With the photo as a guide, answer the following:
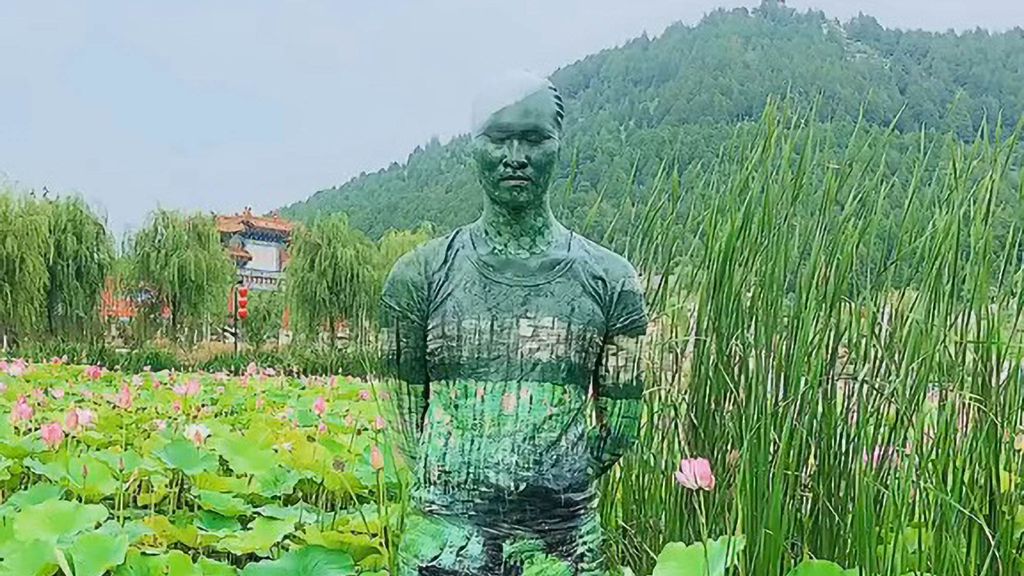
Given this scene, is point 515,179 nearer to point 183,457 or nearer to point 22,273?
point 183,457

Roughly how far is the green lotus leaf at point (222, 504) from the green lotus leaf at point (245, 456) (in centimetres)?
11

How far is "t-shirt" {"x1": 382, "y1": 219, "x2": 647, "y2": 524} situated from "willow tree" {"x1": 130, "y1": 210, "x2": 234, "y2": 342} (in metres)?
13.2

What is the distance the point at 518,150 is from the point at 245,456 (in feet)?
4.54

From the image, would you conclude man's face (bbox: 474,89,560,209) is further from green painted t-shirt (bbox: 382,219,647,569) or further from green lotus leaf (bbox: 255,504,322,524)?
green lotus leaf (bbox: 255,504,322,524)

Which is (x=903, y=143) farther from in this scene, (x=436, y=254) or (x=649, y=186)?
(x=436, y=254)

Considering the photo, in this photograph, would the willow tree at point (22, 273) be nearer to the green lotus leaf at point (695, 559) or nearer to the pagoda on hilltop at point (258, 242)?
the green lotus leaf at point (695, 559)

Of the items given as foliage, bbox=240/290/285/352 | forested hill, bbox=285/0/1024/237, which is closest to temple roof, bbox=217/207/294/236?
foliage, bbox=240/290/285/352

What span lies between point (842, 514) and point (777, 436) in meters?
0.19

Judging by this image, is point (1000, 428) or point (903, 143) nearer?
point (1000, 428)

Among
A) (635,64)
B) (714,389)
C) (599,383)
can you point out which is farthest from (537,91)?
(635,64)

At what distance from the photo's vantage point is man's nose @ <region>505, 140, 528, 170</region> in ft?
3.62

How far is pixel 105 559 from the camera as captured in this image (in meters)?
1.57

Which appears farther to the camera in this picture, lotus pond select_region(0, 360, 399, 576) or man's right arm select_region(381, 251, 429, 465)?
lotus pond select_region(0, 360, 399, 576)

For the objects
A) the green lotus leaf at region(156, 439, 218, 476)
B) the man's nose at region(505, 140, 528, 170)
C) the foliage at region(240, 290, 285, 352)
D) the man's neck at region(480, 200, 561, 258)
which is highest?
the man's nose at region(505, 140, 528, 170)
